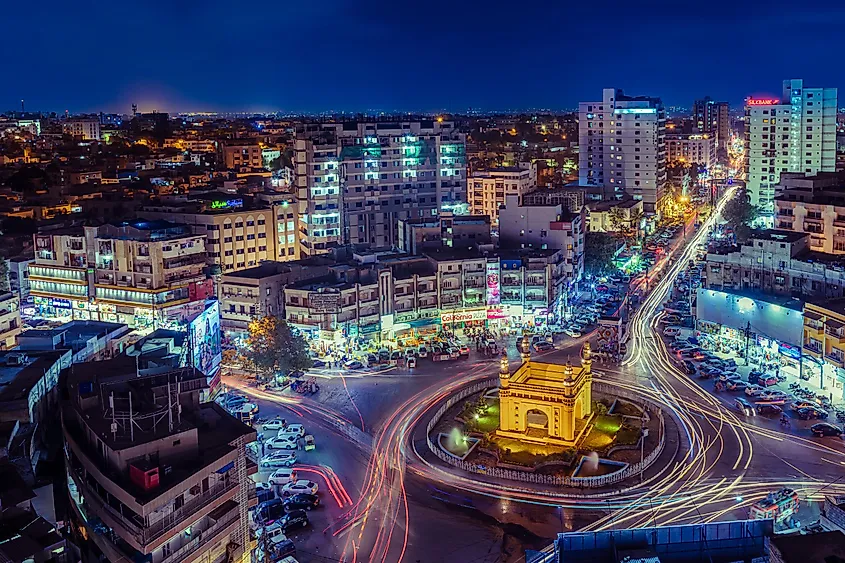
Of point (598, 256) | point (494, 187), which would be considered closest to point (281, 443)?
point (598, 256)

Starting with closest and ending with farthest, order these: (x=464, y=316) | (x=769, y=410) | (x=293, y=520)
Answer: (x=293, y=520) < (x=769, y=410) < (x=464, y=316)

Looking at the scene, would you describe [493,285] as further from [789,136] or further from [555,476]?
[789,136]

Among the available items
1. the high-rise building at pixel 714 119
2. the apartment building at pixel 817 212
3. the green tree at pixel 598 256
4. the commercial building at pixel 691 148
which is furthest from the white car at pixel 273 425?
the high-rise building at pixel 714 119

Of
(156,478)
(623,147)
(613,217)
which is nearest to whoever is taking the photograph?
(156,478)

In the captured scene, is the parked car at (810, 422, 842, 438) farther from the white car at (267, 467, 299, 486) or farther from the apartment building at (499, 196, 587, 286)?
the apartment building at (499, 196, 587, 286)

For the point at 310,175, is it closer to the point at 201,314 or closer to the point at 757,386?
the point at 201,314

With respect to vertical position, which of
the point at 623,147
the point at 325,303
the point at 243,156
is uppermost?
the point at 243,156

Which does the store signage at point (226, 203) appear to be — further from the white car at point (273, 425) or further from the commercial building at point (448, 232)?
the white car at point (273, 425)

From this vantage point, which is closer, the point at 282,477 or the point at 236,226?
the point at 282,477
